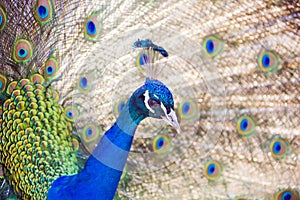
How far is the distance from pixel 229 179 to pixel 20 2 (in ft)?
3.63

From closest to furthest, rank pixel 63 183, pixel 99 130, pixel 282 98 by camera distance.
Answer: pixel 63 183
pixel 99 130
pixel 282 98

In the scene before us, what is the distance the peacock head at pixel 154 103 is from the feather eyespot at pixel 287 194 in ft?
2.89

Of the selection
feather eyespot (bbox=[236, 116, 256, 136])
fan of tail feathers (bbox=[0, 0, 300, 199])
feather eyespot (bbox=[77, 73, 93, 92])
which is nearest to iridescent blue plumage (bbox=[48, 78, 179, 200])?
fan of tail feathers (bbox=[0, 0, 300, 199])

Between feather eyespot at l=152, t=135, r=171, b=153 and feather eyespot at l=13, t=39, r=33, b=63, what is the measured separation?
1.90 feet

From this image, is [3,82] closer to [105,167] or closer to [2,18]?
[2,18]

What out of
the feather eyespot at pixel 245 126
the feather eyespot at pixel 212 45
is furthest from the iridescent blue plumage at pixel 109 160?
the feather eyespot at pixel 245 126

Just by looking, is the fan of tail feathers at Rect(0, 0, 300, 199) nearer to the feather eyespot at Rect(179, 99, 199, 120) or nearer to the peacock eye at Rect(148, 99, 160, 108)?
the feather eyespot at Rect(179, 99, 199, 120)

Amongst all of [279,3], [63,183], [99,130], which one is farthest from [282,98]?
[63,183]

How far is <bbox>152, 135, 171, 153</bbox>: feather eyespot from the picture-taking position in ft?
6.79

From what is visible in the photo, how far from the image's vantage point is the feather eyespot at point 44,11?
2.05m

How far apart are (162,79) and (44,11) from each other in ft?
1.83

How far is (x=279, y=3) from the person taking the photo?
2104 mm

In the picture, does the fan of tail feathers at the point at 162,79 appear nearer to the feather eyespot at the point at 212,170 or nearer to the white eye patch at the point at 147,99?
the feather eyespot at the point at 212,170

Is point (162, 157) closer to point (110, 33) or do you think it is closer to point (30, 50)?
Result: point (110, 33)
